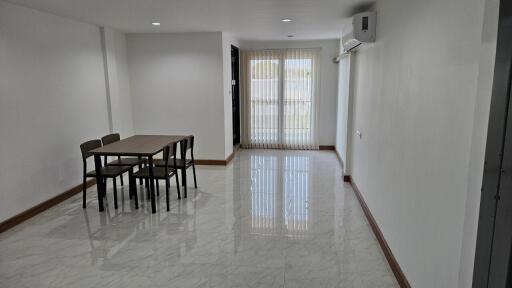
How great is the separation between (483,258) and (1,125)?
430 cm

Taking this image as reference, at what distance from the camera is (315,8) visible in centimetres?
396

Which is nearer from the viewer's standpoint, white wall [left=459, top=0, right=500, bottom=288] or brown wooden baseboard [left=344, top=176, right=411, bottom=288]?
white wall [left=459, top=0, right=500, bottom=288]

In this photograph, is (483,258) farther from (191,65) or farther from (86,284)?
(191,65)

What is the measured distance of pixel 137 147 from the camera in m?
4.31

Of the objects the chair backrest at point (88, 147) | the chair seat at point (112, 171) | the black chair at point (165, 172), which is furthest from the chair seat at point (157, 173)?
the chair backrest at point (88, 147)

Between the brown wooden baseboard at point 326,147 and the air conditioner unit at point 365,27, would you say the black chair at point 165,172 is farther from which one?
the brown wooden baseboard at point 326,147

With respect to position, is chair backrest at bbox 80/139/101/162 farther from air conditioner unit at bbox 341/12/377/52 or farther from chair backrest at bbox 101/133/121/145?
air conditioner unit at bbox 341/12/377/52

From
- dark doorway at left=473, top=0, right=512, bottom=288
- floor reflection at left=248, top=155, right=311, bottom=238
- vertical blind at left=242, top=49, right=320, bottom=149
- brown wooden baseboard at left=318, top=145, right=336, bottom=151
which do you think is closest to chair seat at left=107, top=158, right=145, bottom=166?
floor reflection at left=248, top=155, right=311, bottom=238

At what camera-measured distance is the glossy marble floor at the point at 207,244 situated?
109 inches

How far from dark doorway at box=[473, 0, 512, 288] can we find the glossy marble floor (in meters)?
1.41

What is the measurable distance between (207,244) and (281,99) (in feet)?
15.8

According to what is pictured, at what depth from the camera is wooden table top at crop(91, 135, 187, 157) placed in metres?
4.00

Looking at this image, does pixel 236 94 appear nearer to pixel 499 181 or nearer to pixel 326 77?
pixel 326 77

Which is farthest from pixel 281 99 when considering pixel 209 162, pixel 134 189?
pixel 134 189
